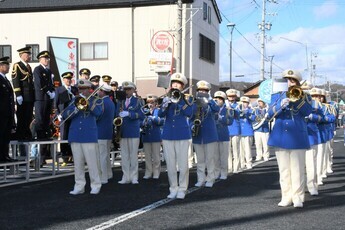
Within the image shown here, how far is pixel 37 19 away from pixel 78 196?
22.0m

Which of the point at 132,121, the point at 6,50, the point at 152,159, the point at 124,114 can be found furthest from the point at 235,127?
the point at 6,50

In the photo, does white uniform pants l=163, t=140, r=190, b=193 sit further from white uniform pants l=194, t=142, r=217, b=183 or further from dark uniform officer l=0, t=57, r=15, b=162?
dark uniform officer l=0, t=57, r=15, b=162

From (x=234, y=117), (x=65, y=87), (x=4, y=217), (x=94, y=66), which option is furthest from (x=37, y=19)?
(x=4, y=217)

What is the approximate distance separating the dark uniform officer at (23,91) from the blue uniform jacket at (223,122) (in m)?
4.24

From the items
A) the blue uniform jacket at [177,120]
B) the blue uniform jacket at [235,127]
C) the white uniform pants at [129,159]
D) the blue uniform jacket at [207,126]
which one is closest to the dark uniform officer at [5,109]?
the white uniform pants at [129,159]

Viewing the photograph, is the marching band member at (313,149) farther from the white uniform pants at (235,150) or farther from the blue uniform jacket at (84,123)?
the blue uniform jacket at (84,123)

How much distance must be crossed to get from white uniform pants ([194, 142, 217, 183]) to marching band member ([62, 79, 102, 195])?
2.05 meters

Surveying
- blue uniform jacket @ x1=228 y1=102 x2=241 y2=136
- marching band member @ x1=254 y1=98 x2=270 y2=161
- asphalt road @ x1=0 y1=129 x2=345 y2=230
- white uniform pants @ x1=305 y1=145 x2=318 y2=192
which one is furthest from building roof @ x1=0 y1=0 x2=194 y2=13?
white uniform pants @ x1=305 y1=145 x2=318 y2=192

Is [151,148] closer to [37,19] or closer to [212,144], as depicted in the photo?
[212,144]

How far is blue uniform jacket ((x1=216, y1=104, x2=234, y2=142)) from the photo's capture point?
11.2 meters

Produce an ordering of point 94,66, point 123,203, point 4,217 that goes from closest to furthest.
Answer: point 4,217 → point 123,203 → point 94,66

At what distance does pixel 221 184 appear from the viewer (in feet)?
33.7

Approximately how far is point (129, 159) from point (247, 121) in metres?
5.50

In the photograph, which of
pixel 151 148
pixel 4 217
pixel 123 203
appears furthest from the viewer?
pixel 151 148
